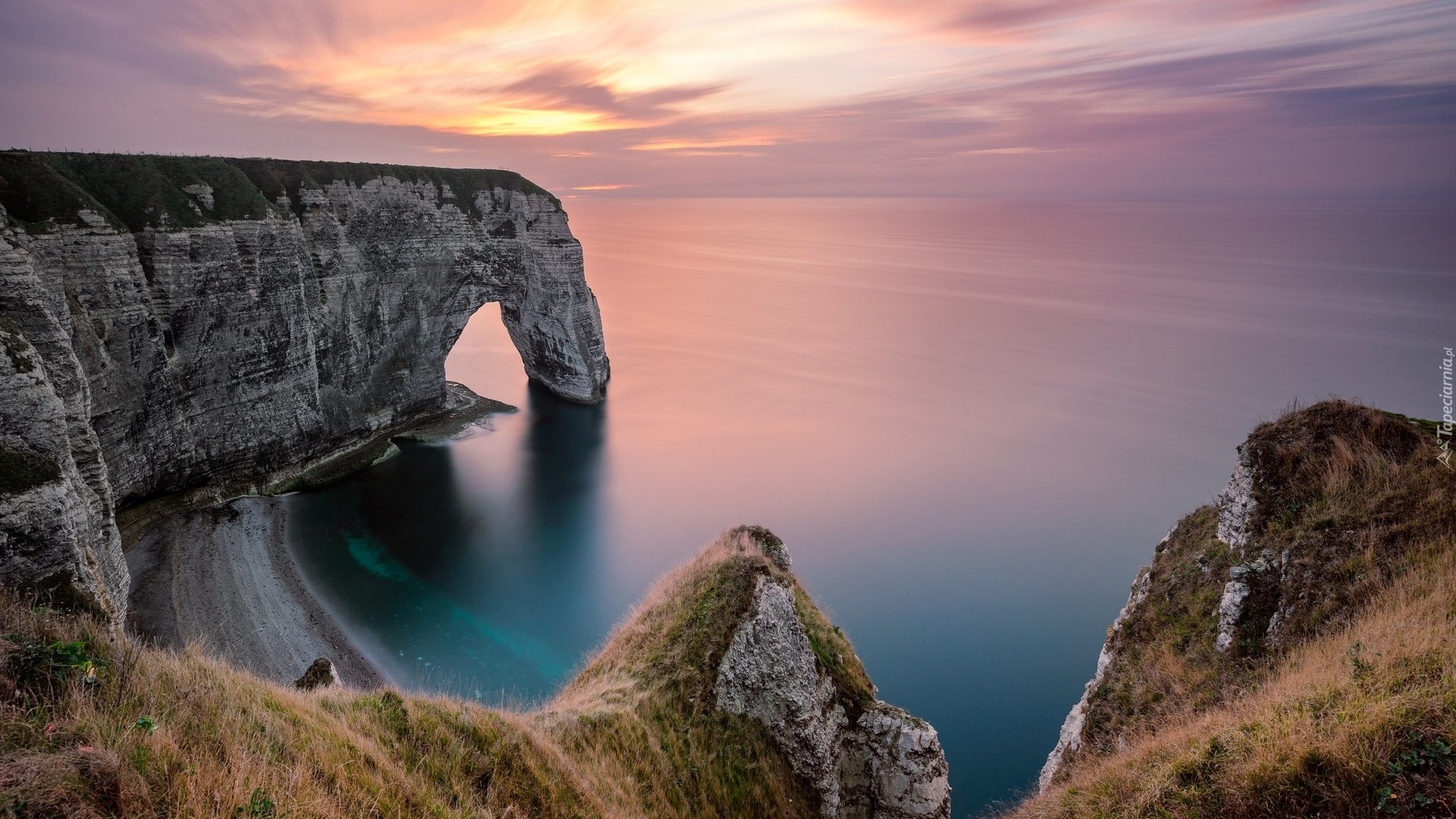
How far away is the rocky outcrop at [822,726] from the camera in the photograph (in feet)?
43.5

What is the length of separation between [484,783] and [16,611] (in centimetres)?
560

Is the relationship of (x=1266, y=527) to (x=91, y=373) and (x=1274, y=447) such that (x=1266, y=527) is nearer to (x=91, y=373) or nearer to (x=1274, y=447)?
(x=1274, y=447)

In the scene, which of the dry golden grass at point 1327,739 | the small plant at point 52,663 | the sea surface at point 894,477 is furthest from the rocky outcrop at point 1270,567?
the small plant at point 52,663

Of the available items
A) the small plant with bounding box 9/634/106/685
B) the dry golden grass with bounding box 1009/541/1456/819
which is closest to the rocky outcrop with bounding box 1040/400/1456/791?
the dry golden grass with bounding box 1009/541/1456/819

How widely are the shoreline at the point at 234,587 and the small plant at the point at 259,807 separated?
16434 mm

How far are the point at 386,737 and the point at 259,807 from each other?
10.1 ft

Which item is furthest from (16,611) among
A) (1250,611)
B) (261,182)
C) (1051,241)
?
(1051,241)

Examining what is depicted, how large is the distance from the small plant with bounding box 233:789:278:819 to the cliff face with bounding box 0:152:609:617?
17.6 metres

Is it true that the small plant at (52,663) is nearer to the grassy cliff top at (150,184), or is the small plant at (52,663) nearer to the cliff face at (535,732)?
the cliff face at (535,732)

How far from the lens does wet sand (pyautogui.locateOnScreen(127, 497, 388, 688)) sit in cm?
2422

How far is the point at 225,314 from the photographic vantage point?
34000 millimetres

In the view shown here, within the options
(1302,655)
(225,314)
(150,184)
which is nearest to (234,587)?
(225,314)

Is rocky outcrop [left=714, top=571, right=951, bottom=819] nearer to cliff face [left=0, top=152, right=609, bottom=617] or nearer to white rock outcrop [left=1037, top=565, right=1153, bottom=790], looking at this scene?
white rock outcrop [left=1037, top=565, right=1153, bottom=790]

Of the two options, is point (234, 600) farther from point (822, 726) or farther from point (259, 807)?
point (259, 807)
